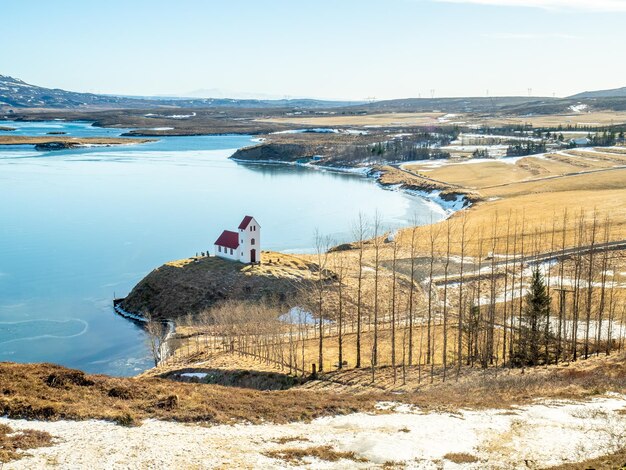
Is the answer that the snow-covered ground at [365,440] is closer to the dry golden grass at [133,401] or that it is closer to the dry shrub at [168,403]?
the dry golden grass at [133,401]

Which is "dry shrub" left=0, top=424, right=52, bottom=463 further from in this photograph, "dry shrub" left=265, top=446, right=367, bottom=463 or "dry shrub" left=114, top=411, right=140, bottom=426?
"dry shrub" left=265, top=446, right=367, bottom=463

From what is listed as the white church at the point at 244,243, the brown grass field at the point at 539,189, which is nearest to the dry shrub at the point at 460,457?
the white church at the point at 244,243

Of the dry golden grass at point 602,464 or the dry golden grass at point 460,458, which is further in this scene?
the dry golden grass at point 460,458

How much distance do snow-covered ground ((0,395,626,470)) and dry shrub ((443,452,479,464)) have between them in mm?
112

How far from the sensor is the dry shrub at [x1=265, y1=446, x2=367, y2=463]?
18750 millimetres

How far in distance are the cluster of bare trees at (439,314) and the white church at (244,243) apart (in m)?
6.18

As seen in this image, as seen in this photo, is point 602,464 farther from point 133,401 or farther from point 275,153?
point 275,153

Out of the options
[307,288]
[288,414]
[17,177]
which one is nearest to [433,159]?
[17,177]

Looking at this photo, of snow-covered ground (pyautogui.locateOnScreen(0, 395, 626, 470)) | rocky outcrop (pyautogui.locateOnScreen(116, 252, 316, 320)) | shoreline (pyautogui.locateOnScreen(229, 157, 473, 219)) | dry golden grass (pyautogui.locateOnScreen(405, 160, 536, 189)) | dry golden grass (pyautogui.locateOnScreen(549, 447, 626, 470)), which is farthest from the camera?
dry golden grass (pyautogui.locateOnScreen(405, 160, 536, 189))

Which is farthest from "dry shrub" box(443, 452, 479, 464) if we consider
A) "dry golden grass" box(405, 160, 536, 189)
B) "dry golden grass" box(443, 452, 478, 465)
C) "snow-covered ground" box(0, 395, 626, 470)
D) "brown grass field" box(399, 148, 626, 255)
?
→ "dry golden grass" box(405, 160, 536, 189)

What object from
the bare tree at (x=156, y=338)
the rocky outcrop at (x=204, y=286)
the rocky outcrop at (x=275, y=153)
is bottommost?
the bare tree at (x=156, y=338)

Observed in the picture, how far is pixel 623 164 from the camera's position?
138 m

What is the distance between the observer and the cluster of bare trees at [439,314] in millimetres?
38500

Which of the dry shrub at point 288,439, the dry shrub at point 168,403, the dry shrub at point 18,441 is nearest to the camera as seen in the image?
the dry shrub at point 18,441
